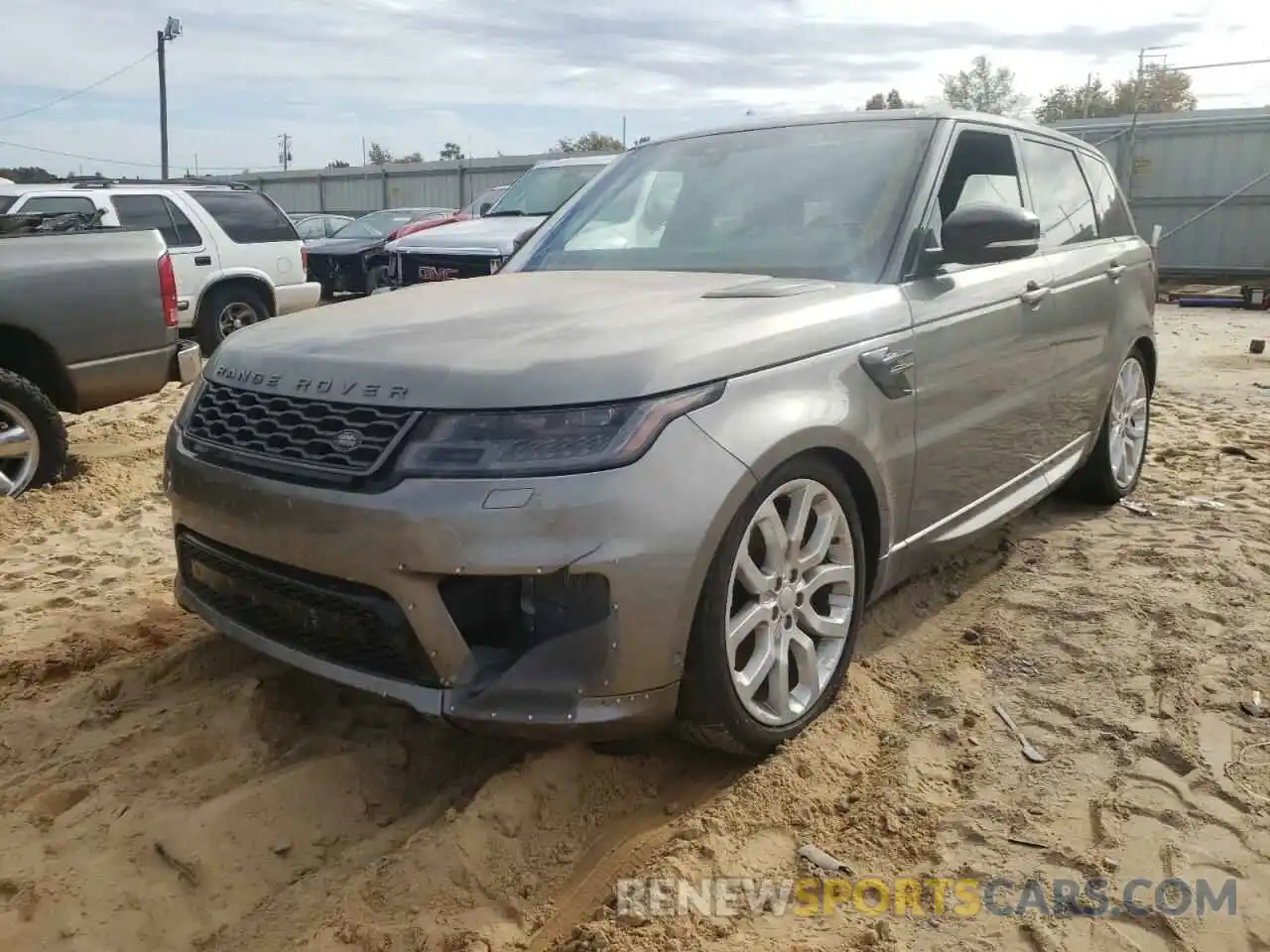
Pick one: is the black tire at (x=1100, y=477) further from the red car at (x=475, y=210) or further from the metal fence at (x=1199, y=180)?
the metal fence at (x=1199, y=180)

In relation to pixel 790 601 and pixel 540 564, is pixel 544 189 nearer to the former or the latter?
pixel 790 601

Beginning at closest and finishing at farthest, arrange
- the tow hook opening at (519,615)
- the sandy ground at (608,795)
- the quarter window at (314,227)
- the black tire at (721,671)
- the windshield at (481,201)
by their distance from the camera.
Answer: the sandy ground at (608,795)
the tow hook opening at (519,615)
the black tire at (721,671)
the windshield at (481,201)
the quarter window at (314,227)

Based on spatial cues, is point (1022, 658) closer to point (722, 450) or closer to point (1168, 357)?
point (722, 450)

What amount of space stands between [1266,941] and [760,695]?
1.17m

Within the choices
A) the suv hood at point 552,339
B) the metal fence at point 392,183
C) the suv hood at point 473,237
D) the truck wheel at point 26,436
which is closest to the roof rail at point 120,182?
the suv hood at point 473,237

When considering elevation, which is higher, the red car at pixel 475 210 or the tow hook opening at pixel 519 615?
the red car at pixel 475 210

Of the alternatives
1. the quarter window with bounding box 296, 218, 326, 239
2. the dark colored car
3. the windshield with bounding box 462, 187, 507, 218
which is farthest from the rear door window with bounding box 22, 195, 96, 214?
the quarter window with bounding box 296, 218, 326, 239

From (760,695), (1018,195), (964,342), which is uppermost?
(1018,195)

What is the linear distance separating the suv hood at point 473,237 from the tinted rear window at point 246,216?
1215mm

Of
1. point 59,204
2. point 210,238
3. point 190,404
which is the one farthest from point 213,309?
point 190,404

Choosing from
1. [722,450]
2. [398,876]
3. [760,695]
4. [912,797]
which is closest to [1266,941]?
[912,797]

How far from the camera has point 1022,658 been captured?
339cm

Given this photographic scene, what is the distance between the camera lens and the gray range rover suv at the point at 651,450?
7.43 feet

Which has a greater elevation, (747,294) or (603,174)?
(603,174)
